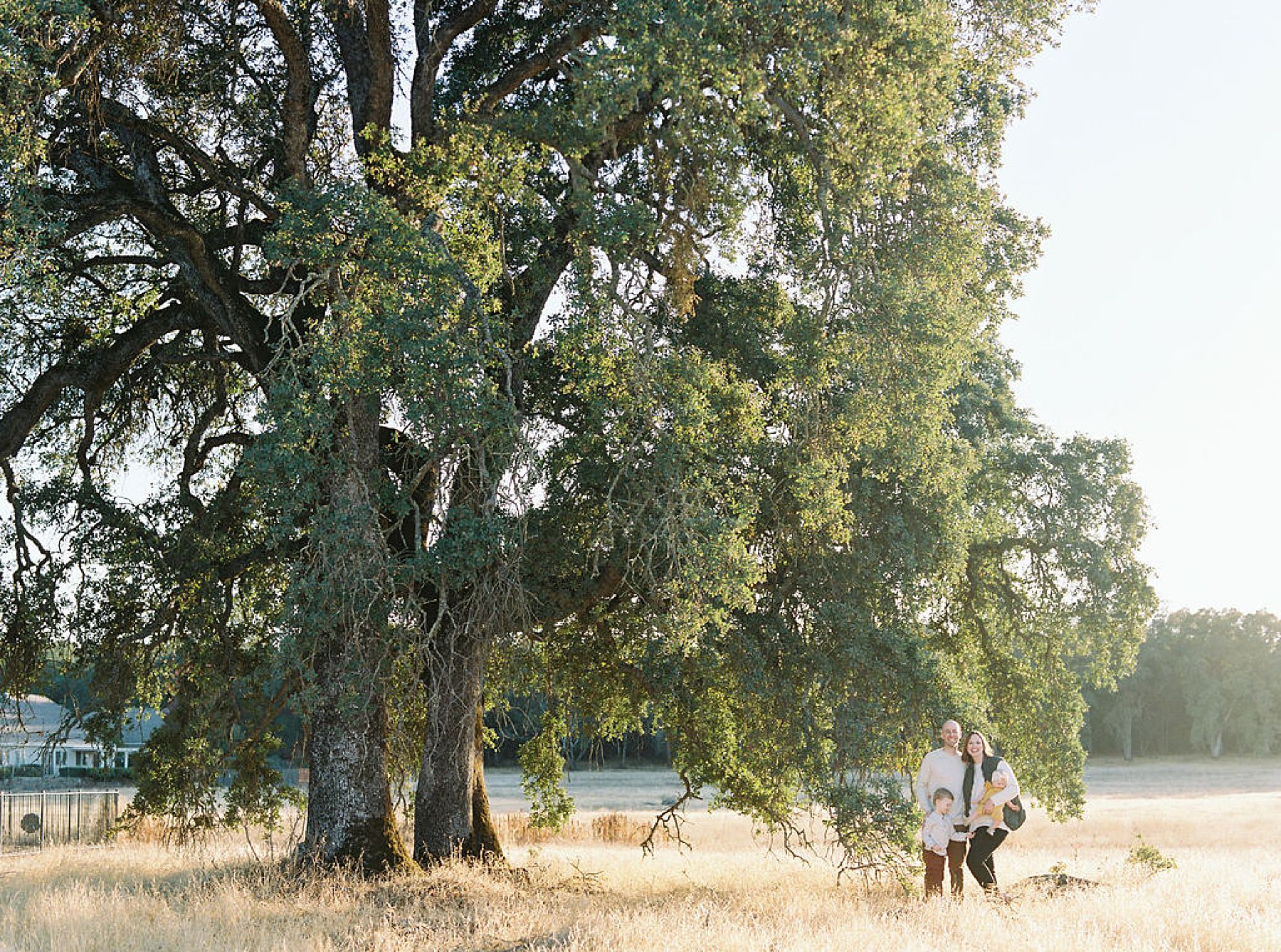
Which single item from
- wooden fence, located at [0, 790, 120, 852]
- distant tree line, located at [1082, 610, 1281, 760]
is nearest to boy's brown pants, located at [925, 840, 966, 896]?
wooden fence, located at [0, 790, 120, 852]

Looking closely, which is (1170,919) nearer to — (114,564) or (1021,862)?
(1021,862)

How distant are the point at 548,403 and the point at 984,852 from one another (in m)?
6.91

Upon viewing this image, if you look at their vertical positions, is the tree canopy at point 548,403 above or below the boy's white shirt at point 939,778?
above

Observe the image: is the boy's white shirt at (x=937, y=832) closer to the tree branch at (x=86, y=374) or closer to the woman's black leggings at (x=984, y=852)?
the woman's black leggings at (x=984, y=852)

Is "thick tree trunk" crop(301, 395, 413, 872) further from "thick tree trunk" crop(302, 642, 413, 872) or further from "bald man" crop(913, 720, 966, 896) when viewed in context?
"bald man" crop(913, 720, 966, 896)

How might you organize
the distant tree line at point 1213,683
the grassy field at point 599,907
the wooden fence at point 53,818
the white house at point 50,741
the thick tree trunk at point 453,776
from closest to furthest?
the grassy field at point 599,907 → the thick tree trunk at point 453,776 → the white house at point 50,741 → the wooden fence at point 53,818 → the distant tree line at point 1213,683

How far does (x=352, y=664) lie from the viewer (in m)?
13.0

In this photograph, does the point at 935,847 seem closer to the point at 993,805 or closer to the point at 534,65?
the point at 993,805

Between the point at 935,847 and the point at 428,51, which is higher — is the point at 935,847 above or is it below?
below

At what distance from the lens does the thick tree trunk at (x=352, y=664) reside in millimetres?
11781

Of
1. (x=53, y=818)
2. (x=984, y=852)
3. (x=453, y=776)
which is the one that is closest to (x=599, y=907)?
(x=453, y=776)

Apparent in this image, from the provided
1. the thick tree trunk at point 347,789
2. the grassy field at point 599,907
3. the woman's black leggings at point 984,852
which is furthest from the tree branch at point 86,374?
the woman's black leggings at point 984,852

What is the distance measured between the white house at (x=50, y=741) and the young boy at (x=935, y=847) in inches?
411

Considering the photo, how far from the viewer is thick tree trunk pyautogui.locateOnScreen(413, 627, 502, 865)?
581 inches
